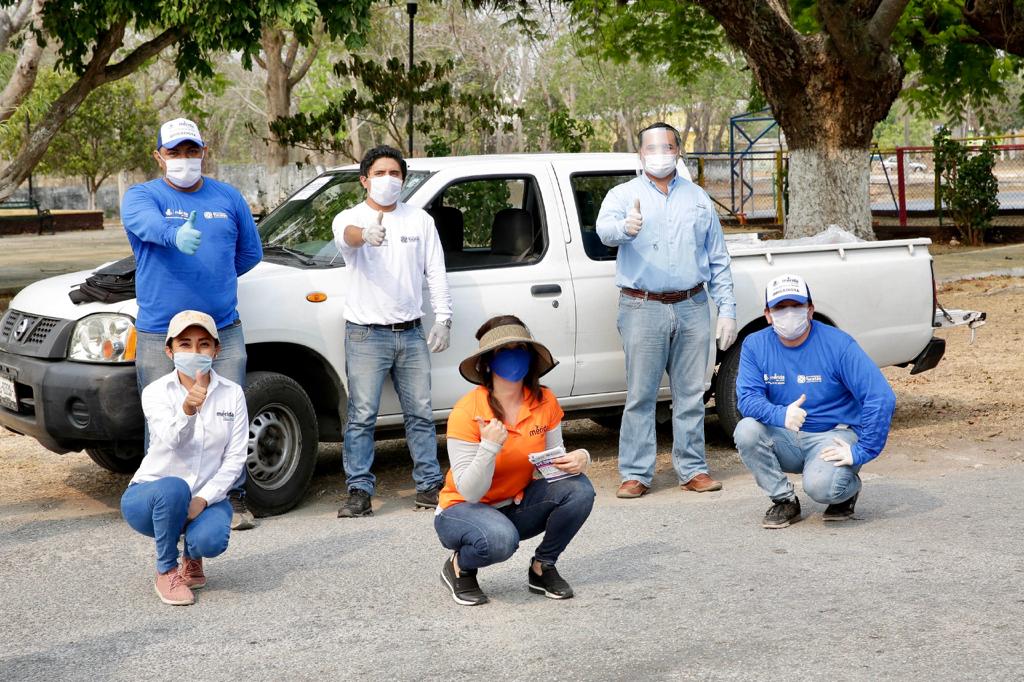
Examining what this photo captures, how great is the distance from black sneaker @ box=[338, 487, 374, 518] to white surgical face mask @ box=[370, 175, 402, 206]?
1.51 metres

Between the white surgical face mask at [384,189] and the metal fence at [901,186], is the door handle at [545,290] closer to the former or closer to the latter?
the white surgical face mask at [384,189]

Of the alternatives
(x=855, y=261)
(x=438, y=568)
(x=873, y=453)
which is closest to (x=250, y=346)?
(x=438, y=568)

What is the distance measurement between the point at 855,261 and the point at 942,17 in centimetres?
1277

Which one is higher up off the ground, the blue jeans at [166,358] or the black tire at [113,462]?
the blue jeans at [166,358]

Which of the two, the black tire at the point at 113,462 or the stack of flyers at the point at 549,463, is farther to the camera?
the black tire at the point at 113,462

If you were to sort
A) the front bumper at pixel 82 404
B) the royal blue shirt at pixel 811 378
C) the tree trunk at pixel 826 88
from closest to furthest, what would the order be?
1. the royal blue shirt at pixel 811 378
2. the front bumper at pixel 82 404
3. the tree trunk at pixel 826 88

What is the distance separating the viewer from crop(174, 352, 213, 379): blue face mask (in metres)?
5.53

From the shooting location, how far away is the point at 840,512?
6.50 m

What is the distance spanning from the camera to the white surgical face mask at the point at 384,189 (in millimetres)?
6812

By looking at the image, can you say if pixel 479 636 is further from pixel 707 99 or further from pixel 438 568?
pixel 707 99

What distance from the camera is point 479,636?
4875 millimetres

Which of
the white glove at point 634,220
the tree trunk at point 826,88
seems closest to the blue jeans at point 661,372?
the white glove at point 634,220

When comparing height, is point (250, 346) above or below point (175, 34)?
below

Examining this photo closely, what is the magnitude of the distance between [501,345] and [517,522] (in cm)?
74
